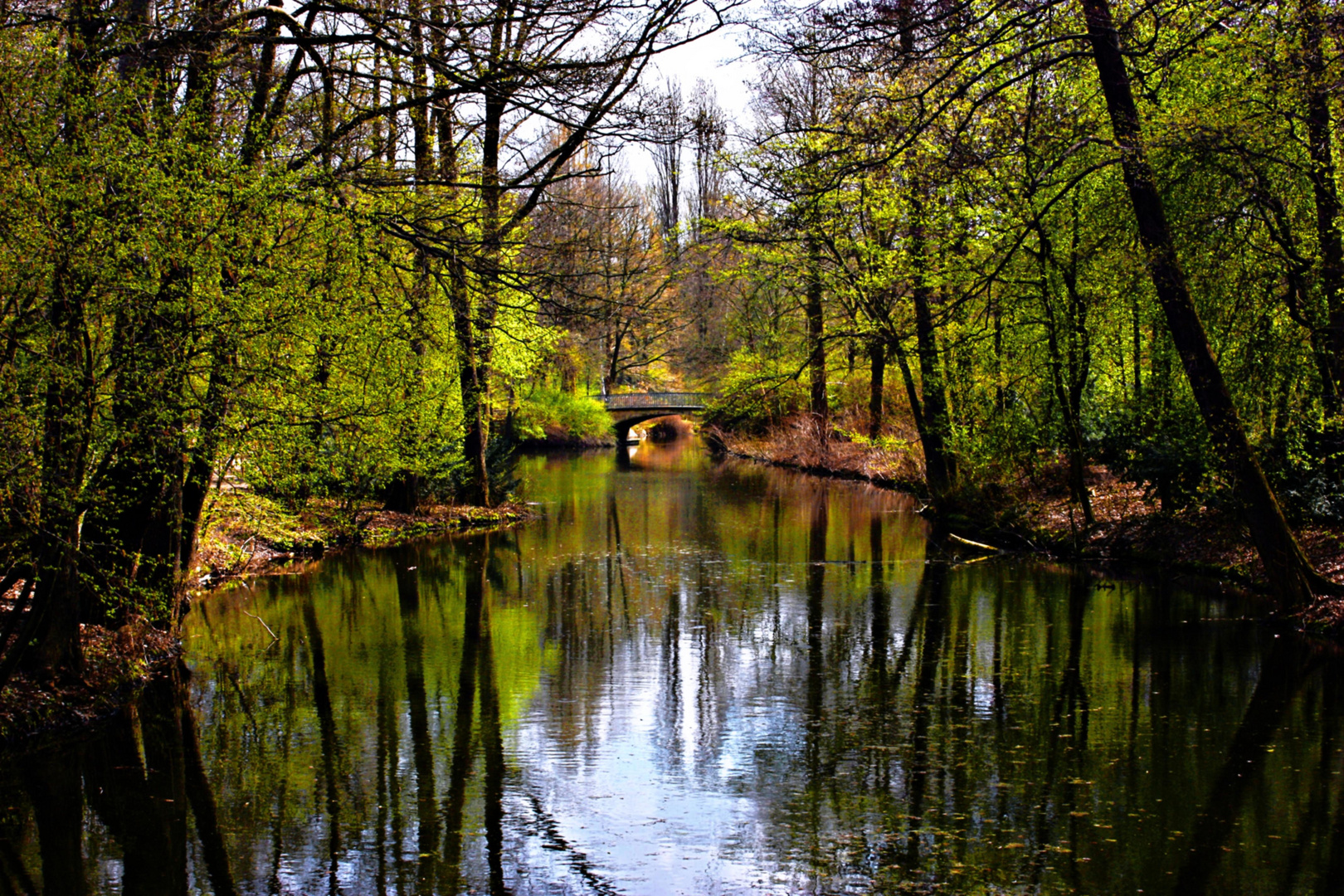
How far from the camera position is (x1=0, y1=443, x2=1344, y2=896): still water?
20.6 feet

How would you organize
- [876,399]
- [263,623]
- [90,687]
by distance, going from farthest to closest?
[876,399] → [263,623] → [90,687]

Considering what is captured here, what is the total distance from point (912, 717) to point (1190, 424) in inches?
282

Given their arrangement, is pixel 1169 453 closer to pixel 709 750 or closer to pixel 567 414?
pixel 709 750

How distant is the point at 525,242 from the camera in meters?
9.88

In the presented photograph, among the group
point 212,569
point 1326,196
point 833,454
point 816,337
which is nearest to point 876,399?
point 833,454

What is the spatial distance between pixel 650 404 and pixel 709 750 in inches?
1567

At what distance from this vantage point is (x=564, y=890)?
5957 millimetres

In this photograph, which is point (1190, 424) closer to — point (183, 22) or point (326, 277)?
point (326, 277)

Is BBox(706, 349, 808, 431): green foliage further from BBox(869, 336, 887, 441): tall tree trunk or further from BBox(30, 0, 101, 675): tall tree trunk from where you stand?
BBox(30, 0, 101, 675): tall tree trunk

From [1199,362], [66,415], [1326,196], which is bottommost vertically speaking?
[66,415]

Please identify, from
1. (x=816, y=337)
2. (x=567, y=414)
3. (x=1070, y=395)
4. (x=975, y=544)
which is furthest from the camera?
(x=567, y=414)

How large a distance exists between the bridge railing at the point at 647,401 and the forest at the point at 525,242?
2752cm

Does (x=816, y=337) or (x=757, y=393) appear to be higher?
(x=816, y=337)

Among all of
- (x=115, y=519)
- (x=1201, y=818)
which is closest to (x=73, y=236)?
(x=115, y=519)
